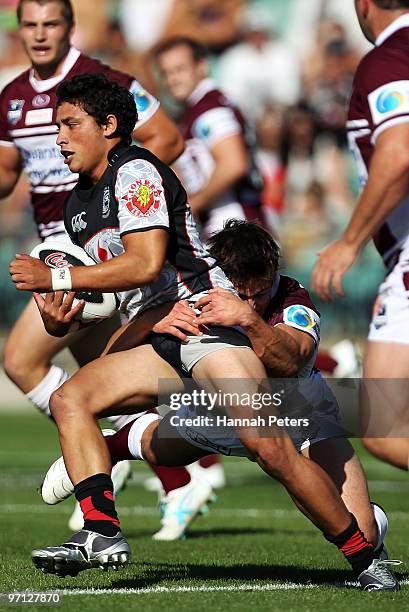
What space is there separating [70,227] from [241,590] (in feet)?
5.83

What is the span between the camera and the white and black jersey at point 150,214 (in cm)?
536

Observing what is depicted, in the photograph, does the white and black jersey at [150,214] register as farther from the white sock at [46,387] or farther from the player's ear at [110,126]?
the white sock at [46,387]

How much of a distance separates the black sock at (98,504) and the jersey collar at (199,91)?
5401 mm

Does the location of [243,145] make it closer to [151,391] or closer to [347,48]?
[151,391]

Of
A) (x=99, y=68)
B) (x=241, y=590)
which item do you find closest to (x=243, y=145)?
(x=99, y=68)

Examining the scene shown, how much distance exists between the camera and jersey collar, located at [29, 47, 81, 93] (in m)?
7.79

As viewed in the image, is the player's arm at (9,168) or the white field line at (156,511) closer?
the player's arm at (9,168)

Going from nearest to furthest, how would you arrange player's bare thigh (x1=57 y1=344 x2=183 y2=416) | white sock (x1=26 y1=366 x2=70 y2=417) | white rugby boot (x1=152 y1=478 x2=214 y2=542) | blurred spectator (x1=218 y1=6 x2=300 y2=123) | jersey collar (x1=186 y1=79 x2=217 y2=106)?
player's bare thigh (x1=57 y1=344 x2=183 y2=416) → white rugby boot (x1=152 y1=478 x2=214 y2=542) → white sock (x1=26 y1=366 x2=70 y2=417) → jersey collar (x1=186 y1=79 x2=217 y2=106) → blurred spectator (x1=218 y1=6 x2=300 y2=123)

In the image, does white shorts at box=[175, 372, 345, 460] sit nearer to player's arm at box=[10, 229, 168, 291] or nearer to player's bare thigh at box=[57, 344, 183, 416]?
player's bare thigh at box=[57, 344, 183, 416]

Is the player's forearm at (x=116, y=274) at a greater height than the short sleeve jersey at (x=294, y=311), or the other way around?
the player's forearm at (x=116, y=274)

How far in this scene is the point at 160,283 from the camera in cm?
572

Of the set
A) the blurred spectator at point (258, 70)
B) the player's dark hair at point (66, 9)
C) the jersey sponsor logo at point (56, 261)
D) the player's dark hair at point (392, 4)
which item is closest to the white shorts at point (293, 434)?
the jersey sponsor logo at point (56, 261)

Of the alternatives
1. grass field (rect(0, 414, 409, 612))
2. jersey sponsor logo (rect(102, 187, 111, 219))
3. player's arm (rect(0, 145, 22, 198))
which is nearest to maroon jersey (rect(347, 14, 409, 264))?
jersey sponsor logo (rect(102, 187, 111, 219))

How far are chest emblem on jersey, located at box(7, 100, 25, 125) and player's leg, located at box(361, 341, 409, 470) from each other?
2.75 m
